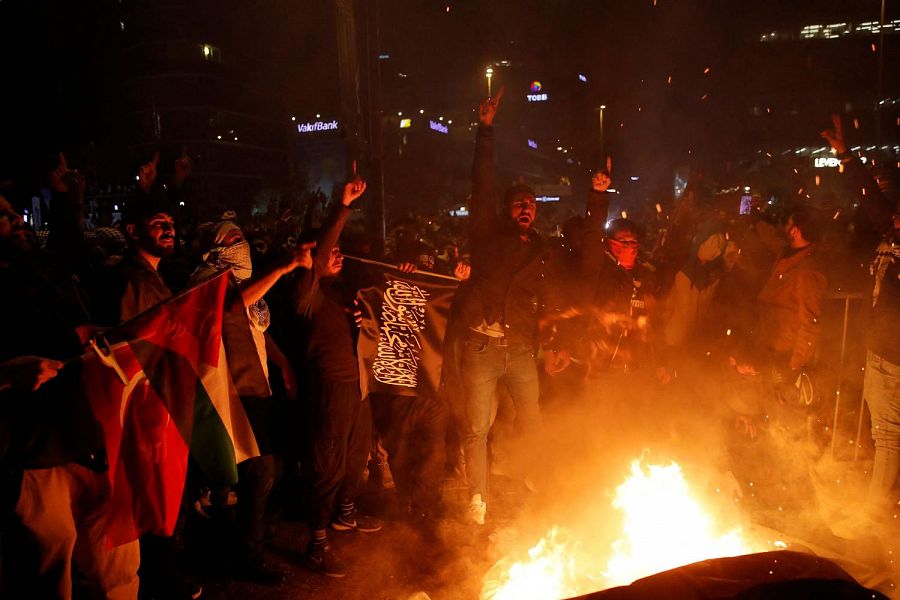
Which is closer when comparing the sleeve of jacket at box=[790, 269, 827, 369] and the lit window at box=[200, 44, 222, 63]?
the sleeve of jacket at box=[790, 269, 827, 369]

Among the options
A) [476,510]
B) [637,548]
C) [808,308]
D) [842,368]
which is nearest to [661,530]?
[637,548]

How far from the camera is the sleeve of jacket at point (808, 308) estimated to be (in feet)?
18.1

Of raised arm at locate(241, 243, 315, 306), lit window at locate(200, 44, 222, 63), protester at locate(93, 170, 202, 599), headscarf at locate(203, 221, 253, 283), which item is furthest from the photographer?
lit window at locate(200, 44, 222, 63)

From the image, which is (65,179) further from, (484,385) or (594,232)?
(594,232)

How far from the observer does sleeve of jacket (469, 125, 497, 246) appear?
193 inches

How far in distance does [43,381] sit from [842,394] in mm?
7383

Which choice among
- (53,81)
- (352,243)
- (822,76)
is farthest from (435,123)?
(352,243)

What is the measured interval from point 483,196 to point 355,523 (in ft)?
10.0

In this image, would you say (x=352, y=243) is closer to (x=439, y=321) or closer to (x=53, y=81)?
(x=439, y=321)

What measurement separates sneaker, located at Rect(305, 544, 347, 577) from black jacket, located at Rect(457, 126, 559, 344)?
213 cm

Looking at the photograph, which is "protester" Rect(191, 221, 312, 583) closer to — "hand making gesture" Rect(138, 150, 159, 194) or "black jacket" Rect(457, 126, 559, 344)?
"black jacket" Rect(457, 126, 559, 344)

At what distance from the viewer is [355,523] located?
5059mm

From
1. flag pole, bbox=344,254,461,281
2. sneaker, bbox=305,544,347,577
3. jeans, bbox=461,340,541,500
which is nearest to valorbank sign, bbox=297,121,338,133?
flag pole, bbox=344,254,461,281

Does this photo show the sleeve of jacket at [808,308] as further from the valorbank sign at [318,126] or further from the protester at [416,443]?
the valorbank sign at [318,126]
